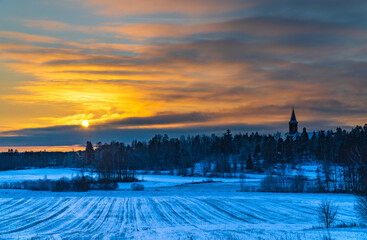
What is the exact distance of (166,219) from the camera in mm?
43406

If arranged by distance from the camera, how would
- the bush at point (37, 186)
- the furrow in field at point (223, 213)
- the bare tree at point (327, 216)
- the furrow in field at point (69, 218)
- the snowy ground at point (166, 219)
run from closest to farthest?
1. the snowy ground at point (166, 219)
2. the bare tree at point (327, 216)
3. the furrow in field at point (69, 218)
4. the furrow in field at point (223, 213)
5. the bush at point (37, 186)

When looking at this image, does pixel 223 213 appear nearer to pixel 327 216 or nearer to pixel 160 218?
pixel 160 218

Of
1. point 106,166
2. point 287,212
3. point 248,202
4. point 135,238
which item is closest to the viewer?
point 135,238

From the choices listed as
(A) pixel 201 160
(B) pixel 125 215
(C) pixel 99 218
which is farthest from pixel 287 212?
(A) pixel 201 160

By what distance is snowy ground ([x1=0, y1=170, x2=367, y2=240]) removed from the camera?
32.9 m

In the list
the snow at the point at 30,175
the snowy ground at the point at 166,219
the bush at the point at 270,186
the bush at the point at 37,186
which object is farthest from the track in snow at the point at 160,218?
the snow at the point at 30,175

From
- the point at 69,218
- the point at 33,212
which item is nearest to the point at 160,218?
the point at 69,218

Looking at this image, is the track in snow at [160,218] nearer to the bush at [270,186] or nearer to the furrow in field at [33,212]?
the furrow in field at [33,212]

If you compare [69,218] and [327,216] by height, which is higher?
[327,216]

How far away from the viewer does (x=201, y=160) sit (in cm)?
19450

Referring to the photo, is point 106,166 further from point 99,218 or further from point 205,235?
point 205,235

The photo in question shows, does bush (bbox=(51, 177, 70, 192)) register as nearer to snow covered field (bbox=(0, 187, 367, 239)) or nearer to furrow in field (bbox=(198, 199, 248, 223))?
snow covered field (bbox=(0, 187, 367, 239))

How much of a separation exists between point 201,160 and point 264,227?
515 ft

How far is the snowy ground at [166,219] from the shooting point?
32.9 m
